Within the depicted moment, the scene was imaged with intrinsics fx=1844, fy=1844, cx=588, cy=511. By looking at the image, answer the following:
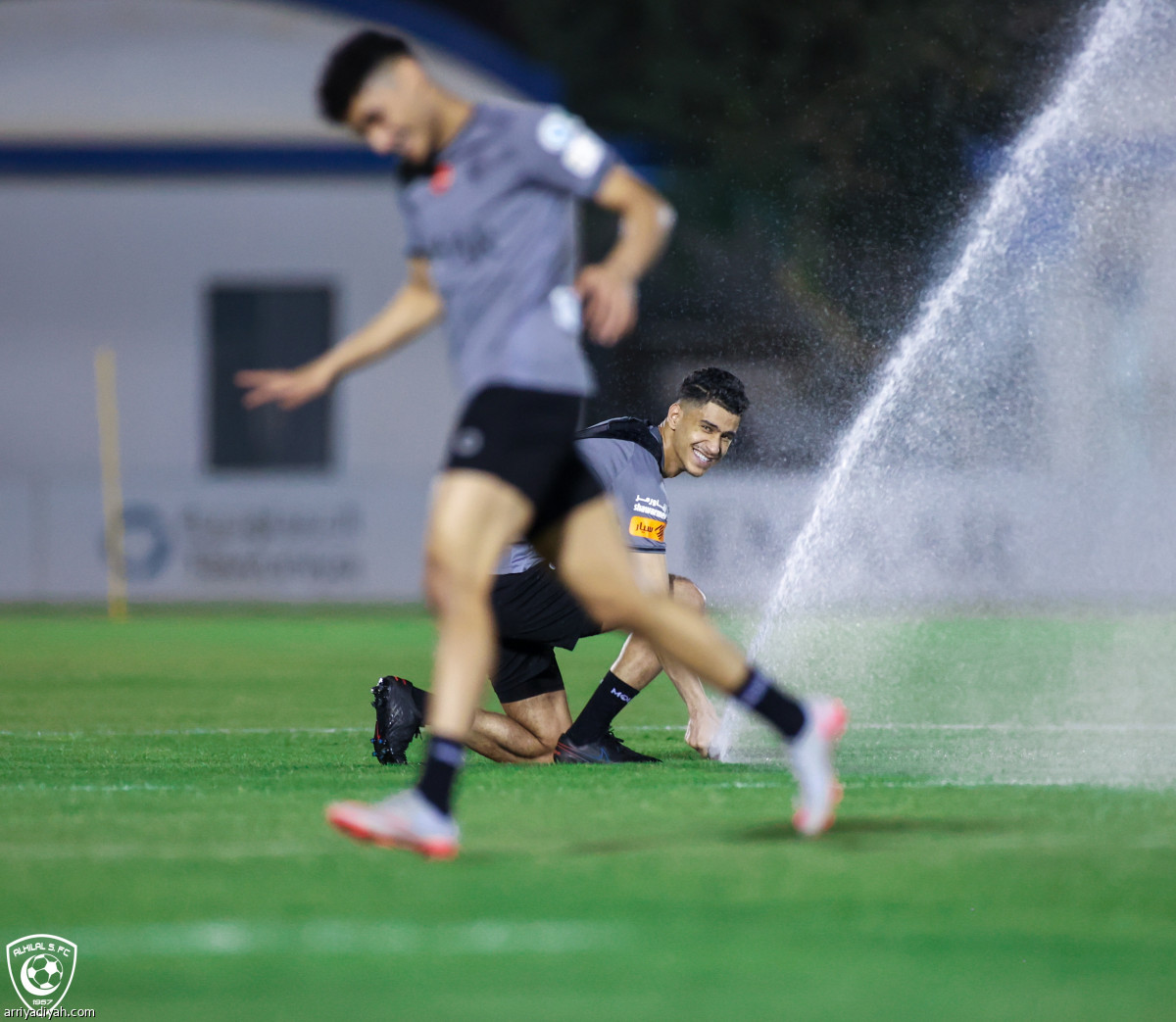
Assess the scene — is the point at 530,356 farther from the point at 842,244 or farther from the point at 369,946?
the point at 842,244

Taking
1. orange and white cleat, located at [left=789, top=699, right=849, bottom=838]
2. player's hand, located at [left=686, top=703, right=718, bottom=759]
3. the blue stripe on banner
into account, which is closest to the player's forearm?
orange and white cleat, located at [left=789, top=699, right=849, bottom=838]

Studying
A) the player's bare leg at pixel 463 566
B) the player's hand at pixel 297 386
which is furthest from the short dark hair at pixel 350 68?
the player's bare leg at pixel 463 566

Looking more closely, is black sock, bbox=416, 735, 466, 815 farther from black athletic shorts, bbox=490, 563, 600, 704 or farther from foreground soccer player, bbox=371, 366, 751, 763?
black athletic shorts, bbox=490, 563, 600, 704

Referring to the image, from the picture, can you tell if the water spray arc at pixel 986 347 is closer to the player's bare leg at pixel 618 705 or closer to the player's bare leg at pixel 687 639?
the player's bare leg at pixel 618 705

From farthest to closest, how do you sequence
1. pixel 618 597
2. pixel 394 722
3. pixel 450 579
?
pixel 394 722 → pixel 618 597 → pixel 450 579

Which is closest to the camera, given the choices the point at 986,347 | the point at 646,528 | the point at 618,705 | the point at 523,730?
the point at 646,528

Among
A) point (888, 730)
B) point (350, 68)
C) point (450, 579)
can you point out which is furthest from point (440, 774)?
point (888, 730)

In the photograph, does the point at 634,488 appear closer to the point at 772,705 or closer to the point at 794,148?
the point at 772,705

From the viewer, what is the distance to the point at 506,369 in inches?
169

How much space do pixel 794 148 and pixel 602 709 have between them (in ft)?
59.5

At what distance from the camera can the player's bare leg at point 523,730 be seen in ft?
21.6

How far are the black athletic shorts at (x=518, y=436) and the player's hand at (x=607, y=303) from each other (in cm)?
25

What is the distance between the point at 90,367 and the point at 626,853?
69.8 ft

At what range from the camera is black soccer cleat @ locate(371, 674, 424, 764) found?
6.29 meters
